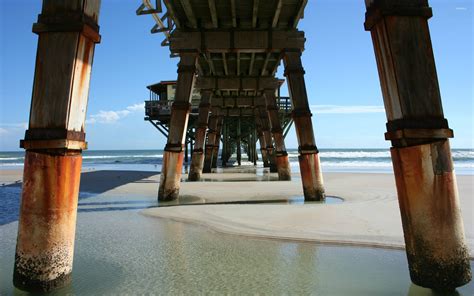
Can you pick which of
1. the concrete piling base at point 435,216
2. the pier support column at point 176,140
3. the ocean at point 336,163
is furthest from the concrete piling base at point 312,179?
the ocean at point 336,163

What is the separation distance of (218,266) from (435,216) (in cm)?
170

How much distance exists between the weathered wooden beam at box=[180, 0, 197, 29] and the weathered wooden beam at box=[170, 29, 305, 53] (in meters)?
0.19

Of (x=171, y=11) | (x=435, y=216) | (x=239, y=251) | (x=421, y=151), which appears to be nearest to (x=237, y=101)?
(x=171, y=11)

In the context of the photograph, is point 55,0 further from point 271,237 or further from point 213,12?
point 213,12

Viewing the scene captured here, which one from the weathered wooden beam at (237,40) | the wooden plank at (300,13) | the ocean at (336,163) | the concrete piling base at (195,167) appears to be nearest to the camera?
the wooden plank at (300,13)

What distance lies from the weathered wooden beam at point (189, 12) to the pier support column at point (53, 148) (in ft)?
15.4

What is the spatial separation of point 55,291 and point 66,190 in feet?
2.29

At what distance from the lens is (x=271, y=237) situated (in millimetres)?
3877

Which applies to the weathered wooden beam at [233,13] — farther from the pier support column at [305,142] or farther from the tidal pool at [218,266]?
the tidal pool at [218,266]

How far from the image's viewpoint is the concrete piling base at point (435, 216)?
221cm

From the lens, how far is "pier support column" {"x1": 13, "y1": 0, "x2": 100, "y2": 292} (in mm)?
2377

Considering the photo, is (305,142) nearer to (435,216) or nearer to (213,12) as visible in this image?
(213,12)

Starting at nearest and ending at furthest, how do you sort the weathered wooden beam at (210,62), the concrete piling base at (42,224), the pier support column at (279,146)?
the concrete piling base at (42,224)
the weathered wooden beam at (210,62)
the pier support column at (279,146)

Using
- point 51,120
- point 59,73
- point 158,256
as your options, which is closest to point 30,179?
point 51,120
